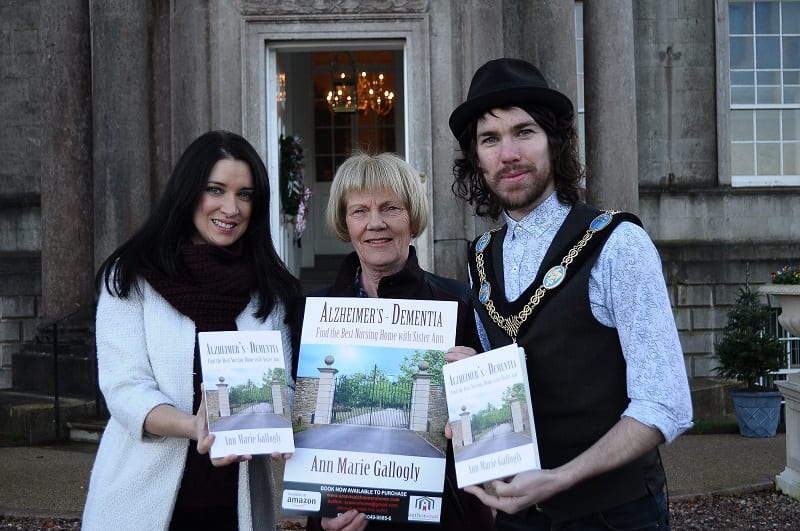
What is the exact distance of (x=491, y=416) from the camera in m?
2.36

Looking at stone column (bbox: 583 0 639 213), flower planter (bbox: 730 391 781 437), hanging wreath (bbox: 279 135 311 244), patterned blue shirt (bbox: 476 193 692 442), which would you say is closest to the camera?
patterned blue shirt (bbox: 476 193 692 442)

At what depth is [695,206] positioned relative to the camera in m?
11.3

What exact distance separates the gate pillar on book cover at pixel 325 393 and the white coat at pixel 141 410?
0.34 metres

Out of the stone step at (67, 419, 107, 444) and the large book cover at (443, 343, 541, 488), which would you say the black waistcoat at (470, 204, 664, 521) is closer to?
the large book cover at (443, 343, 541, 488)

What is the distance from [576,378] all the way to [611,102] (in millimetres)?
7435

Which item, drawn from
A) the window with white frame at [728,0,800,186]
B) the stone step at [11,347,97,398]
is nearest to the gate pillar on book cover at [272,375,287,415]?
the stone step at [11,347,97,398]

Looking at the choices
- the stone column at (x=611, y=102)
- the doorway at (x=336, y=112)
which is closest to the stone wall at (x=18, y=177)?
the doorway at (x=336, y=112)

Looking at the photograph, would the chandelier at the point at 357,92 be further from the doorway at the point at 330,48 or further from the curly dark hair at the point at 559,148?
the curly dark hair at the point at 559,148

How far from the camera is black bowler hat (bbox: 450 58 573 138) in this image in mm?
2496

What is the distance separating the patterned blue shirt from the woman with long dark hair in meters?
1.14

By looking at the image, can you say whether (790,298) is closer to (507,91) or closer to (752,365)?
(752,365)

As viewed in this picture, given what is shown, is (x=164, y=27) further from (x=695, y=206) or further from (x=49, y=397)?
(x=695, y=206)

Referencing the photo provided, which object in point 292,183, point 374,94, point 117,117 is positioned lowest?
point 292,183

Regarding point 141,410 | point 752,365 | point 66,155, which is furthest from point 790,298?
point 66,155
